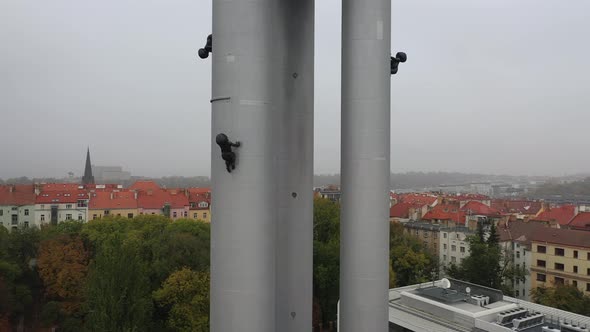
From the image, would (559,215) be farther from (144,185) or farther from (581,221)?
(144,185)

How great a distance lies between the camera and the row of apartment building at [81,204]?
160 ft

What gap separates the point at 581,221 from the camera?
45188 millimetres

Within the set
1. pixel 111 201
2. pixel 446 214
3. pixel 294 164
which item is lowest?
pixel 446 214

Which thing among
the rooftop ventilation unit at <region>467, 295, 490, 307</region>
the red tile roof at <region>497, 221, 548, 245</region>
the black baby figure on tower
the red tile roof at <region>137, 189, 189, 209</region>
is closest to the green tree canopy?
the rooftop ventilation unit at <region>467, 295, 490, 307</region>

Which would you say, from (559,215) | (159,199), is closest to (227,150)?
(159,199)

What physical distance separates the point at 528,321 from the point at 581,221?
33027mm

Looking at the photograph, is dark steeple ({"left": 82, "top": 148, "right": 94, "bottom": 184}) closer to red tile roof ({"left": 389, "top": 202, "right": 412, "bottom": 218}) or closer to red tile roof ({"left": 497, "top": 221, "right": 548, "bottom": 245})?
red tile roof ({"left": 389, "top": 202, "right": 412, "bottom": 218})

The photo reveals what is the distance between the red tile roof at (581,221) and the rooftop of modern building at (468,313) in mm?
28104

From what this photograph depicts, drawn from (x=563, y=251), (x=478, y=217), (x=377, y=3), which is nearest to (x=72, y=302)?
(x=377, y=3)

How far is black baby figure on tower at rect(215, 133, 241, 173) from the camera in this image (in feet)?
12.7

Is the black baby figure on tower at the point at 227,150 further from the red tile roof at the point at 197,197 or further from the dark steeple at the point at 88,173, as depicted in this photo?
the dark steeple at the point at 88,173

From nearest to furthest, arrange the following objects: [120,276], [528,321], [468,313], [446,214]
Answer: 1. [120,276]
2. [528,321]
3. [468,313]
4. [446,214]

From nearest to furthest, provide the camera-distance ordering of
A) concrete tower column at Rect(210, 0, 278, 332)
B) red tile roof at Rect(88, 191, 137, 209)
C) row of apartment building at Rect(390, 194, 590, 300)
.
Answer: concrete tower column at Rect(210, 0, 278, 332) → row of apartment building at Rect(390, 194, 590, 300) → red tile roof at Rect(88, 191, 137, 209)

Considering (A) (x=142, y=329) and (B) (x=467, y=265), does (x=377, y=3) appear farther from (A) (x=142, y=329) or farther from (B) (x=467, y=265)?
(B) (x=467, y=265)
